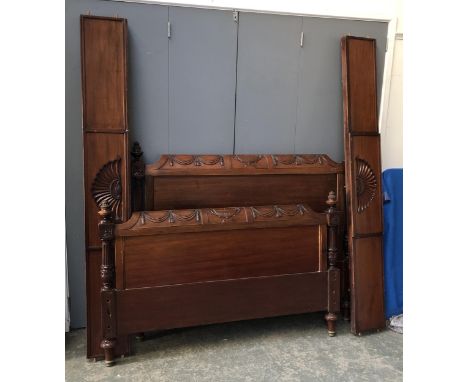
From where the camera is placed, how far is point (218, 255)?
2.12 metres

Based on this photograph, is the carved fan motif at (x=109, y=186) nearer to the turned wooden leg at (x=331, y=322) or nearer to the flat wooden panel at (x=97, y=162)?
the flat wooden panel at (x=97, y=162)

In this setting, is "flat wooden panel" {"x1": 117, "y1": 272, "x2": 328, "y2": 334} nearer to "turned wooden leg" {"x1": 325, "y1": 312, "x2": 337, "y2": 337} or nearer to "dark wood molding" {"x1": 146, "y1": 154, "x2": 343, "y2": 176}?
"turned wooden leg" {"x1": 325, "y1": 312, "x2": 337, "y2": 337}

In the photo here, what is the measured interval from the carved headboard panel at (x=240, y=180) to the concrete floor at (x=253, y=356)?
83cm

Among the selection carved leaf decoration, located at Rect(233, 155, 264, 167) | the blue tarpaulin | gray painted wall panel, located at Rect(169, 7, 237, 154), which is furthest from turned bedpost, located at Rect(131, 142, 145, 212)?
the blue tarpaulin

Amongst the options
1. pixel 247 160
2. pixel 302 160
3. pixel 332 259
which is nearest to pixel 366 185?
pixel 302 160

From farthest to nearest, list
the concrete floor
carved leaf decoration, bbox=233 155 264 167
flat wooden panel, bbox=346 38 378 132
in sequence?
Result: 1. flat wooden panel, bbox=346 38 378 132
2. carved leaf decoration, bbox=233 155 264 167
3. the concrete floor

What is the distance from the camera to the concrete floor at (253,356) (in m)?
1.93

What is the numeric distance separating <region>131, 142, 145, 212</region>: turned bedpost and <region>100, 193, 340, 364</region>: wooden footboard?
10.4 inches

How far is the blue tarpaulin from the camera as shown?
8.25ft

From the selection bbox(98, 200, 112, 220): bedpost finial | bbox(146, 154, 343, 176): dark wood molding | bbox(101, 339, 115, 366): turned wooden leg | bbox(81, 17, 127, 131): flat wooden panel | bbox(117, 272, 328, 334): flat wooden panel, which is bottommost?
bbox(101, 339, 115, 366): turned wooden leg
